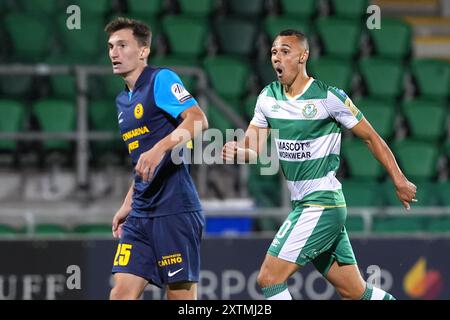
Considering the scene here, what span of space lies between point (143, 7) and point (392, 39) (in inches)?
111

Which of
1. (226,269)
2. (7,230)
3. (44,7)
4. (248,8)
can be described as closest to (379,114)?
(248,8)

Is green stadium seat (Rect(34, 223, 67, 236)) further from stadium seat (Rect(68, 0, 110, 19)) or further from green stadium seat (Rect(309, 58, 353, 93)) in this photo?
green stadium seat (Rect(309, 58, 353, 93))

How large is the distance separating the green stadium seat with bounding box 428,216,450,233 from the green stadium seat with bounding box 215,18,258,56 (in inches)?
114

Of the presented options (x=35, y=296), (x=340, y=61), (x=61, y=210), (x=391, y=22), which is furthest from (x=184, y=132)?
(x=391, y=22)

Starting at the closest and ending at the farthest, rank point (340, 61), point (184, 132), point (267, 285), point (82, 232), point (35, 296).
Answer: point (184, 132) < point (267, 285) < point (35, 296) < point (82, 232) < point (340, 61)

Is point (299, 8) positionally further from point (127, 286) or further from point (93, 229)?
point (127, 286)

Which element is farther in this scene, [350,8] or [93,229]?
[350,8]

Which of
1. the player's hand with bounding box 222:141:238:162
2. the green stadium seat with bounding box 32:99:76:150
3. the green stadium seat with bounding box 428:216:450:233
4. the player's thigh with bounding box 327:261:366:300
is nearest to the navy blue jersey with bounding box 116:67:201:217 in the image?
the player's hand with bounding box 222:141:238:162

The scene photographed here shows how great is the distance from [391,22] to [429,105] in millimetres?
1261

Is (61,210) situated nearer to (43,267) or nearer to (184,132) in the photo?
(43,267)

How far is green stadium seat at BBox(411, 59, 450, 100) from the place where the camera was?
12.9 metres

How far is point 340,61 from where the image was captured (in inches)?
486

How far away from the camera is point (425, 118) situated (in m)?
12.4

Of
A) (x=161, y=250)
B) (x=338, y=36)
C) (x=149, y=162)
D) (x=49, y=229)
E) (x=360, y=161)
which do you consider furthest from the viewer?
(x=338, y=36)
